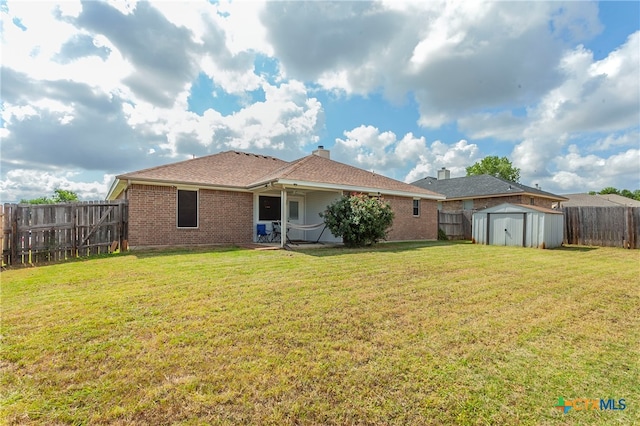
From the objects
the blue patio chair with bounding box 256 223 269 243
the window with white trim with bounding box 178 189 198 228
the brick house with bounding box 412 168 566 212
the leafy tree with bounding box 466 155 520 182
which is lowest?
the blue patio chair with bounding box 256 223 269 243

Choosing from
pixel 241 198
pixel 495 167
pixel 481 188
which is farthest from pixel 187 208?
pixel 495 167

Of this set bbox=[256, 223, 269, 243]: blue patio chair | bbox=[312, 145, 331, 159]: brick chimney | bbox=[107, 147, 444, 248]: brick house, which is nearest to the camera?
bbox=[107, 147, 444, 248]: brick house

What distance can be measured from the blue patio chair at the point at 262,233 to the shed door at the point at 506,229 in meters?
11.0

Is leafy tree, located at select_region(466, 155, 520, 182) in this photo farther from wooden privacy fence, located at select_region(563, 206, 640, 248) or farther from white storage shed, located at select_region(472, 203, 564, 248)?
white storage shed, located at select_region(472, 203, 564, 248)

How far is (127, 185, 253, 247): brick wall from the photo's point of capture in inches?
409

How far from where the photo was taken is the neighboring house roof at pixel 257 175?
1090cm

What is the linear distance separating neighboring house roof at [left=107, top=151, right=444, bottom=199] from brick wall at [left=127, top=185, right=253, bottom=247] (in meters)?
0.46

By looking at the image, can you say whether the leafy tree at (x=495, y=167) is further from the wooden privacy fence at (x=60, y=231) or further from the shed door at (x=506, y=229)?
the wooden privacy fence at (x=60, y=231)

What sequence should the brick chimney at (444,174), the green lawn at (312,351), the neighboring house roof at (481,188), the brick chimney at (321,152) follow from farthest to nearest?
the brick chimney at (444,174) → the neighboring house roof at (481,188) → the brick chimney at (321,152) → the green lawn at (312,351)

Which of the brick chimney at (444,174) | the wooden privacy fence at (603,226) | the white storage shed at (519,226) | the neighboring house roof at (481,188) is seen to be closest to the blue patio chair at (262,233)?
the white storage shed at (519,226)

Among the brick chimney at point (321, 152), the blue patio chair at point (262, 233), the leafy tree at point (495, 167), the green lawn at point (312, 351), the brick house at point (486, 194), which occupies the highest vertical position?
the leafy tree at point (495, 167)

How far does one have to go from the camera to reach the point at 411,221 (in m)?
15.5

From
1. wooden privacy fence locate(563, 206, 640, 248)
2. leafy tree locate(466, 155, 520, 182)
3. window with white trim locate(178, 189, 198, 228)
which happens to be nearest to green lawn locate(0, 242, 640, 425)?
window with white trim locate(178, 189, 198, 228)

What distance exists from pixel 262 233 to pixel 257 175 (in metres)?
3.06
